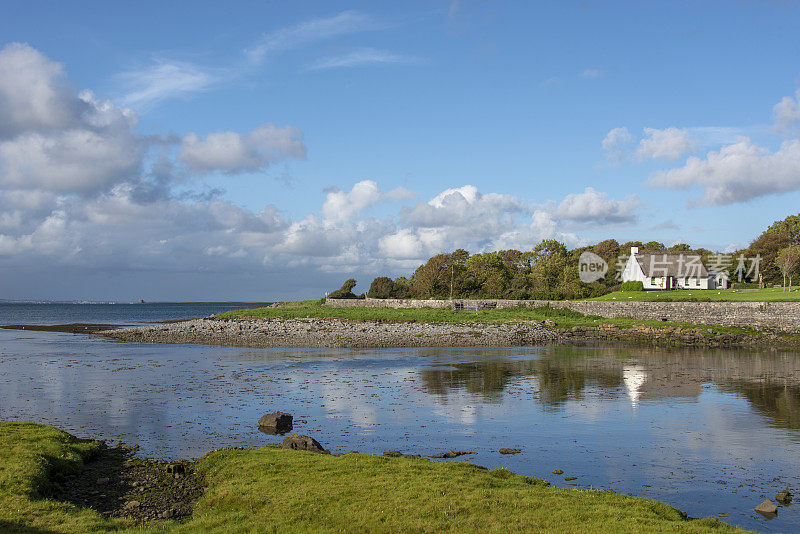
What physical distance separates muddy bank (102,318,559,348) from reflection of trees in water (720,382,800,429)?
25135 mm

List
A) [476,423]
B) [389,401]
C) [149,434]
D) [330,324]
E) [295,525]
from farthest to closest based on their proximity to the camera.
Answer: [330,324] → [389,401] → [476,423] → [149,434] → [295,525]

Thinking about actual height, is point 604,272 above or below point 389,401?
above

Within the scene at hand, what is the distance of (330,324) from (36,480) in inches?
2310

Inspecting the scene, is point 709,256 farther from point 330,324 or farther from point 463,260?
point 330,324

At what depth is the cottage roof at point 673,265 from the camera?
93.1 metres

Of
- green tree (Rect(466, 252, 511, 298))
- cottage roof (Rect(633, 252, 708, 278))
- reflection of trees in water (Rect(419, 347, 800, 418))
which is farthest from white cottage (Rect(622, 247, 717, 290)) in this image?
reflection of trees in water (Rect(419, 347, 800, 418))

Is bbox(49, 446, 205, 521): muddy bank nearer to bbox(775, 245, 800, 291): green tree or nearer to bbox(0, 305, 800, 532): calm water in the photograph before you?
bbox(0, 305, 800, 532): calm water

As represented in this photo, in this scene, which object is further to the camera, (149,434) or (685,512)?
(149,434)

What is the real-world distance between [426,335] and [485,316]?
53.6 feet

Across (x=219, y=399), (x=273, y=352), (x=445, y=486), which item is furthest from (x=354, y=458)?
(x=273, y=352)

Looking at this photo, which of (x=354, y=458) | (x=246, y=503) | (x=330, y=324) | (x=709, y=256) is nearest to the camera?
(x=246, y=503)

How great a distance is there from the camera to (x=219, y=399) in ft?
87.9

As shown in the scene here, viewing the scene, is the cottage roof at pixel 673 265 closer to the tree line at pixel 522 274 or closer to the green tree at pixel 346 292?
the tree line at pixel 522 274

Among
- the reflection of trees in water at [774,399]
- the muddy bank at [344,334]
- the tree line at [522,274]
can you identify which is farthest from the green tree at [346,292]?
the reflection of trees in water at [774,399]
